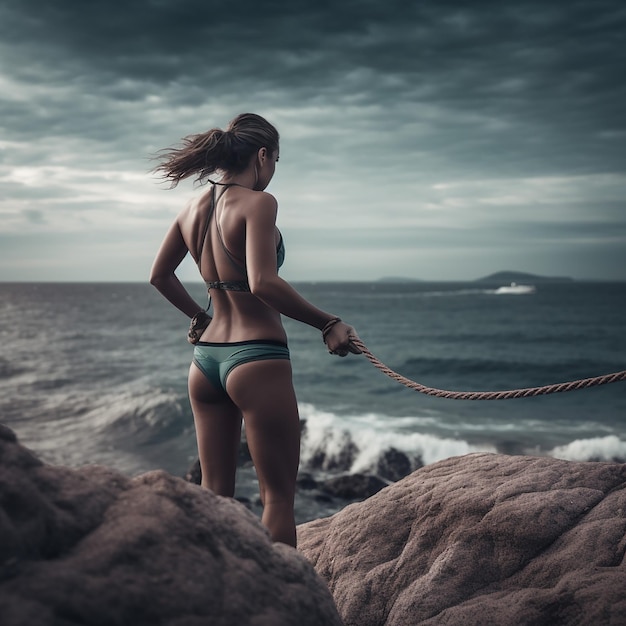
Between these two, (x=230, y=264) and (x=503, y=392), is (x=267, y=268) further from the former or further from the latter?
(x=503, y=392)

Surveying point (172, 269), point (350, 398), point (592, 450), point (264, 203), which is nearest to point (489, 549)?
point (264, 203)

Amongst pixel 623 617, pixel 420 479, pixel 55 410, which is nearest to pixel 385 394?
pixel 55 410

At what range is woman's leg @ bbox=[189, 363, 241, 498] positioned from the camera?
10.2 ft

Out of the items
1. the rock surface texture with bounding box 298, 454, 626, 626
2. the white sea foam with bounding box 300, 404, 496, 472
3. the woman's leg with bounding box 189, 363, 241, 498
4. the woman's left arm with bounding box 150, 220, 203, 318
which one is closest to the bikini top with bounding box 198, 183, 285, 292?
the woman's left arm with bounding box 150, 220, 203, 318

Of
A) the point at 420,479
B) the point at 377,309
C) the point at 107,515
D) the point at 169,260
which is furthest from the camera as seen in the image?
the point at 377,309

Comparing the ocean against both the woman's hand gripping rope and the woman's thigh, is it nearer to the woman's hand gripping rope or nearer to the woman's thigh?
the woman's thigh

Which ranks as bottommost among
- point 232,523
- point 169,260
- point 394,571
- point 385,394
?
point 385,394

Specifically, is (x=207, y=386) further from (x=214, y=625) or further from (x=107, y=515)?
(x=214, y=625)

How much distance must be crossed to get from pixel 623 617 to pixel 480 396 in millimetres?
1037

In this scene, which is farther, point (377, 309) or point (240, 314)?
point (377, 309)

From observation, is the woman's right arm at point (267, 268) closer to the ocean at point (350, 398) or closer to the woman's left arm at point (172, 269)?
the woman's left arm at point (172, 269)

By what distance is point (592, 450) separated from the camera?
49.6ft

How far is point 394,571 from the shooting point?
3.45m

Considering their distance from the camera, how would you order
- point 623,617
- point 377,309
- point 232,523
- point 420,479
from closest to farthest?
point 232,523
point 623,617
point 420,479
point 377,309
